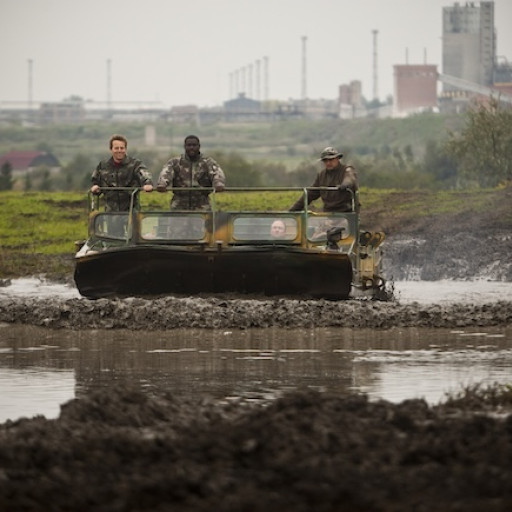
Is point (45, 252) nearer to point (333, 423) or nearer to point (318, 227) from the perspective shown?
point (318, 227)

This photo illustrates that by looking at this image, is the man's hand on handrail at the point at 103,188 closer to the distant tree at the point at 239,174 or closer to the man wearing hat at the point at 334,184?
the man wearing hat at the point at 334,184

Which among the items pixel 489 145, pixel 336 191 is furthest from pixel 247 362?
pixel 489 145

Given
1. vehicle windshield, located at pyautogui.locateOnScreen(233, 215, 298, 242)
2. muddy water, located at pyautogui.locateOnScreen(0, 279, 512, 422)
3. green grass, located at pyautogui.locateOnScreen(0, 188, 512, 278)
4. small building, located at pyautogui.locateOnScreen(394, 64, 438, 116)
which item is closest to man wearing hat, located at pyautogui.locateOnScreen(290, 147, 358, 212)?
vehicle windshield, located at pyautogui.locateOnScreen(233, 215, 298, 242)

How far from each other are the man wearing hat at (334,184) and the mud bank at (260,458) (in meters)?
11.1

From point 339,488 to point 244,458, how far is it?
33.2 inches

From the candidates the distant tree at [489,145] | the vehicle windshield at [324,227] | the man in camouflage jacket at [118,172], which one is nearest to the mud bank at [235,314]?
the vehicle windshield at [324,227]

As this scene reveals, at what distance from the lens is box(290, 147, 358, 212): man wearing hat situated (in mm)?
22719

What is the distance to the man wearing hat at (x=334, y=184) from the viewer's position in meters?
22.7

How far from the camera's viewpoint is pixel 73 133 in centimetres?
17888

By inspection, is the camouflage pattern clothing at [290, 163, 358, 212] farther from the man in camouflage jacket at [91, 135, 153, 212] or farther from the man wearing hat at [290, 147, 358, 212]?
the man in camouflage jacket at [91, 135, 153, 212]

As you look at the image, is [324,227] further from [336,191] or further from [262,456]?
[262,456]

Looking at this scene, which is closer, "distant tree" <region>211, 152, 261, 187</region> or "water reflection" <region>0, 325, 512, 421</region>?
A: "water reflection" <region>0, 325, 512, 421</region>

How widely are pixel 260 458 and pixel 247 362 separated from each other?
279 inches

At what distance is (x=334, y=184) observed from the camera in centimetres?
2319
